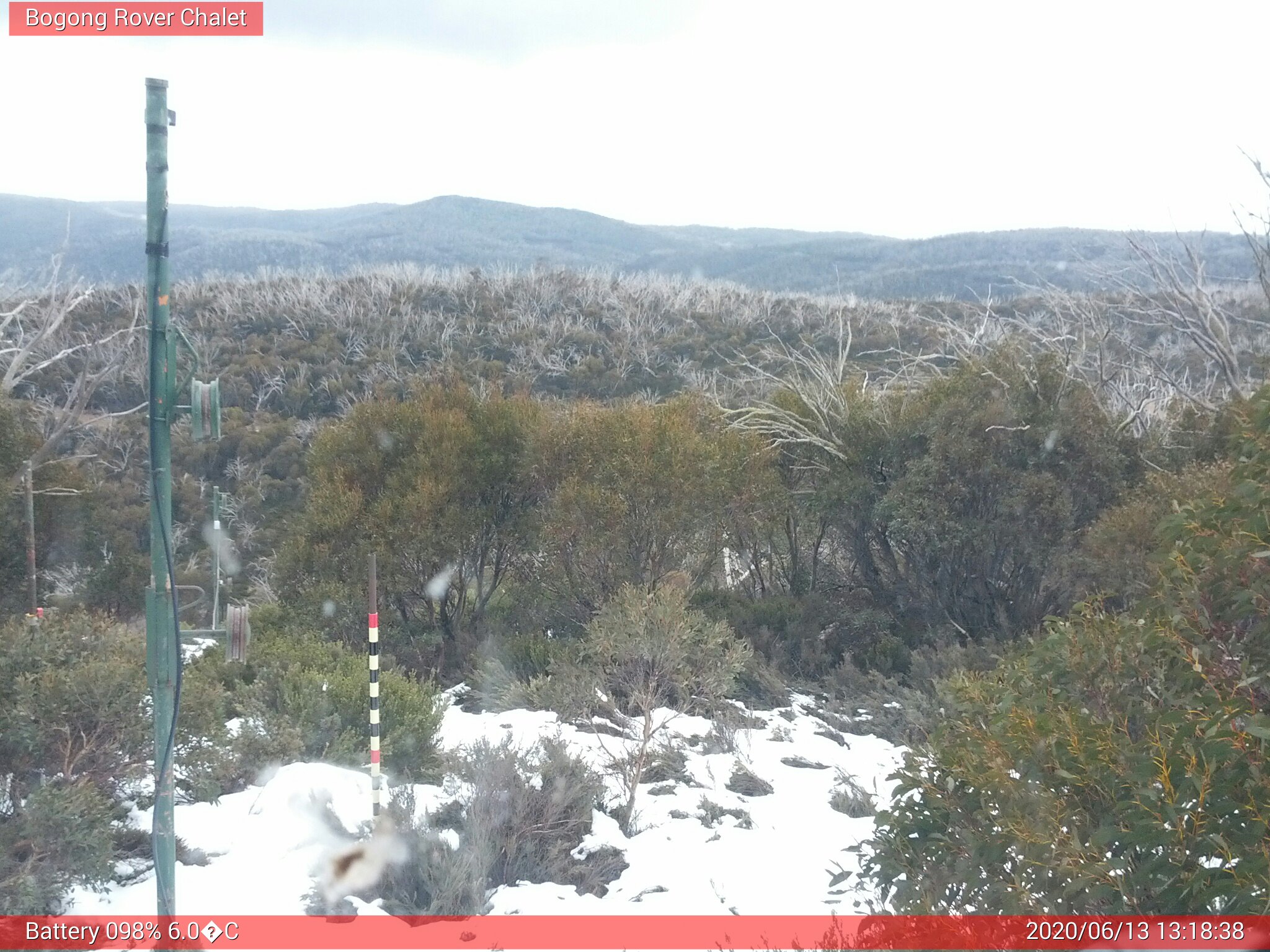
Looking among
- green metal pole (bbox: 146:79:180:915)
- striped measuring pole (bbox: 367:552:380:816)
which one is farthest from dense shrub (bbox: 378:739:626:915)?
green metal pole (bbox: 146:79:180:915)

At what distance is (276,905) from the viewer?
4.36m

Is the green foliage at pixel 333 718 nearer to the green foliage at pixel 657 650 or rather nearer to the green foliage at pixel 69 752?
the green foliage at pixel 69 752

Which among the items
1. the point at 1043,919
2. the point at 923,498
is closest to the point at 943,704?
the point at 923,498

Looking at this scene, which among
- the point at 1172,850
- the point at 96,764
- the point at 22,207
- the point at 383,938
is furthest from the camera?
the point at 22,207

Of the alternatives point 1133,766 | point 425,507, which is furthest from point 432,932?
point 425,507

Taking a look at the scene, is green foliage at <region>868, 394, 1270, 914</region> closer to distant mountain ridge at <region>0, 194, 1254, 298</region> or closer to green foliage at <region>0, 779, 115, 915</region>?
green foliage at <region>0, 779, 115, 915</region>

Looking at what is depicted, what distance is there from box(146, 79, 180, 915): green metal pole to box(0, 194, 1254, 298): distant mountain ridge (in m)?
8.26

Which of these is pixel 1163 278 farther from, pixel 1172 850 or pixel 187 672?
Result: pixel 187 672

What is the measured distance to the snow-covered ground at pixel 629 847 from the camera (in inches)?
178

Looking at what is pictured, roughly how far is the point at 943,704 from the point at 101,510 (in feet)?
39.1

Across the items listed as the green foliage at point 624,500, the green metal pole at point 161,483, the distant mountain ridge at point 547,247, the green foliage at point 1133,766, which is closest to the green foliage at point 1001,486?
the distant mountain ridge at point 547,247

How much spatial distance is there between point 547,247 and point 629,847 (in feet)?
266

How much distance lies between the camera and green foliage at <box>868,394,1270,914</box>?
2.20 meters

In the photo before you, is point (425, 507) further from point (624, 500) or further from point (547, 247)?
point (547, 247)
